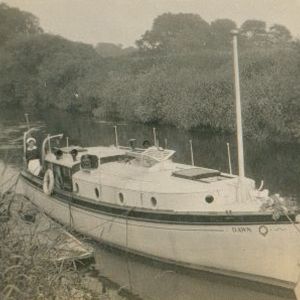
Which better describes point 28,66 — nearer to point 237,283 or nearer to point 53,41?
point 53,41

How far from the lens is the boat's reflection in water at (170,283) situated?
1216 cm

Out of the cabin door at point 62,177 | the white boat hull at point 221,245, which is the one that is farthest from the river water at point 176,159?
the cabin door at point 62,177

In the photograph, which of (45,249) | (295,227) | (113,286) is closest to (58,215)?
(113,286)

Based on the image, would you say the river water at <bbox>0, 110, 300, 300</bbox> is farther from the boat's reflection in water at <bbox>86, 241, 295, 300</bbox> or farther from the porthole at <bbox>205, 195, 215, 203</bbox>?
the porthole at <bbox>205, 195, 215, 203</bbox>

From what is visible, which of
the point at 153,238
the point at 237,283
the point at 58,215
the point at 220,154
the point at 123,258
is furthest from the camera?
the point at 220,154

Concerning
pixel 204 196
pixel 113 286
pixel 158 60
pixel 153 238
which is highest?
pixel 158 60

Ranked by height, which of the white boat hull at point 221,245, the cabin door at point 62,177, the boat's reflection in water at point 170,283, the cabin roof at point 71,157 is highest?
the cabin roof at point 71,157

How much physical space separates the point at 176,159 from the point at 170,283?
41.5 feet

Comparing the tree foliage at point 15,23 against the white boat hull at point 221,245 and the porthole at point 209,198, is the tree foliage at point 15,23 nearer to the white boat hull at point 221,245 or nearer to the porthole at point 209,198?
the white boat hull at point 221,245

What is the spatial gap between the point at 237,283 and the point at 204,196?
2093mm

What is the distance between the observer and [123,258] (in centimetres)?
1473

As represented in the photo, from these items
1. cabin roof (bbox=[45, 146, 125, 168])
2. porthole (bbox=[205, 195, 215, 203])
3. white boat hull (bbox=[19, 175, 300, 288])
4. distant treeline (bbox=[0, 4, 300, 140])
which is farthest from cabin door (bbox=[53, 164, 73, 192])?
distant treeline (bbox=[0, 4, 300, 140])

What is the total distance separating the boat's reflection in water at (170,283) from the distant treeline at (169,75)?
14.7m

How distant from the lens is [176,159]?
83.4ft
